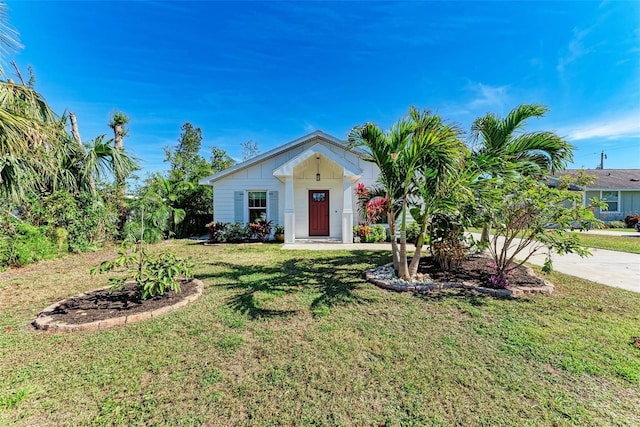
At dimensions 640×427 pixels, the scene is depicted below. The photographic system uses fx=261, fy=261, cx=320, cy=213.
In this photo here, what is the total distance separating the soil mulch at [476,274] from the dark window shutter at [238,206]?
9309 millimetres

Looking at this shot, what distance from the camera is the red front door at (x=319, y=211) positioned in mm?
13164

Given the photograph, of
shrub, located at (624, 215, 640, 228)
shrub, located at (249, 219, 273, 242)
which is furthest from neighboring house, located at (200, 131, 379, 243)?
shrub, located at (624, 215, 640, 228)

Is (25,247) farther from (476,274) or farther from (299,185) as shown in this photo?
(476,274)

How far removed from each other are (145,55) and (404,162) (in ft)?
51.4

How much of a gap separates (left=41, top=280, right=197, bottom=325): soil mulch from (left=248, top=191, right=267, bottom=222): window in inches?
330

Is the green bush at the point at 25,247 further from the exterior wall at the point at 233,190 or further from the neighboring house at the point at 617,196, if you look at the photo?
the neighboring house at the point at 617,196

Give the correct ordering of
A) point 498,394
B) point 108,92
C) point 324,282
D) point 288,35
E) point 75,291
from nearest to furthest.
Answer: point 498,394 < point 75,291 < point 324,282 < point 288,35 < point 108,92

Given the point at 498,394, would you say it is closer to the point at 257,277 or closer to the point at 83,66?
the point at 257,277

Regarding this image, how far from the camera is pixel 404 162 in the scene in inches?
218

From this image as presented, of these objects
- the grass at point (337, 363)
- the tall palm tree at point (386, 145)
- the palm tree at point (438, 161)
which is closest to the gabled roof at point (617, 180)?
the palm tree at point (438, 161)

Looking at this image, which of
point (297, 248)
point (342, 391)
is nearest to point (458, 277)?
point (342, 391)

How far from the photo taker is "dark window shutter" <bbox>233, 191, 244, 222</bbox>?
1337 cm

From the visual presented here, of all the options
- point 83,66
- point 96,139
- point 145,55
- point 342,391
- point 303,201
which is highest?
point 145,55

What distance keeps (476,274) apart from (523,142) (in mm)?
4577
